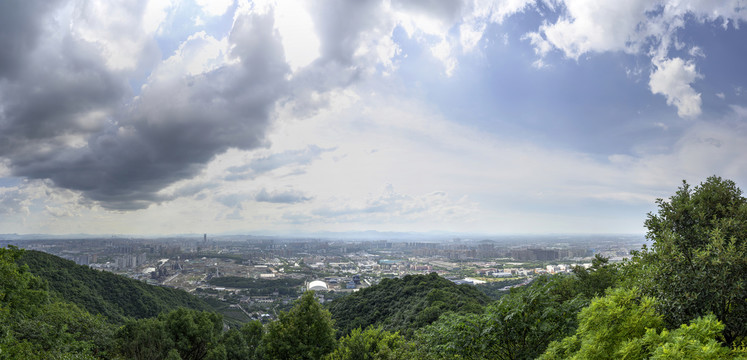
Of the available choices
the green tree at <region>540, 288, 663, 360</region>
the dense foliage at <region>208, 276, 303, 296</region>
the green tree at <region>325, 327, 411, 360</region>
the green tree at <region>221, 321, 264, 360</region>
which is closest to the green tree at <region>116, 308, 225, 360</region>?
the green tree at <region>221, 321, 264, 360</region>

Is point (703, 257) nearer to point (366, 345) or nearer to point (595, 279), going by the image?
point (366, 345)

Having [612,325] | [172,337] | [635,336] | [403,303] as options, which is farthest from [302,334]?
[403,303]

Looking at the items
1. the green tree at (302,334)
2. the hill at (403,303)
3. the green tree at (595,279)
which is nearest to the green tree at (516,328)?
the green tree at (302,334)

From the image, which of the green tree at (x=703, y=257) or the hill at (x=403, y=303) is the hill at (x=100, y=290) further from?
the green tree at (x=703, y=257)

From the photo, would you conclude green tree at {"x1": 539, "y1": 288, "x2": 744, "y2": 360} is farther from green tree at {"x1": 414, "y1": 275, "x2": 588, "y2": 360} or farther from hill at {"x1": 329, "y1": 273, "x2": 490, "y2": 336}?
hill at {"x1": 329, "y1": 273, "x2": 490, "y2": 336}

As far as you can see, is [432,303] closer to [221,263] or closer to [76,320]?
[76,320]

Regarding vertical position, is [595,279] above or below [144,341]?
above
